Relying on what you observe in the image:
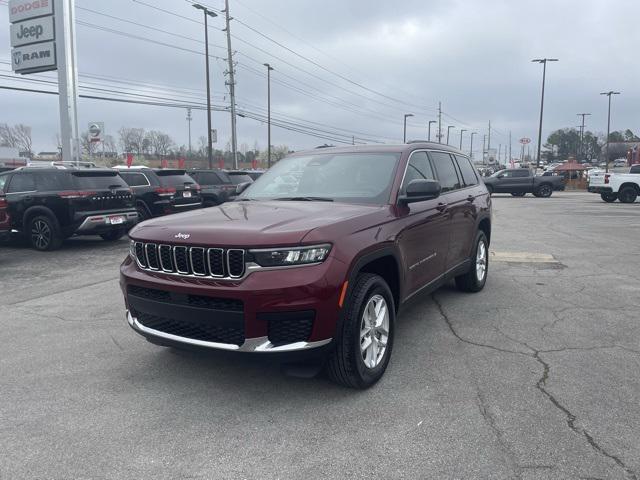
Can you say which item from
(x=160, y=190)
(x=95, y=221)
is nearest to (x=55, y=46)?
(x=160, y=190)

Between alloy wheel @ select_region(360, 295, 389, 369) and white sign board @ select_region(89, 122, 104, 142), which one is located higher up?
white sign board @ select_region(89, 122, 104, 142)

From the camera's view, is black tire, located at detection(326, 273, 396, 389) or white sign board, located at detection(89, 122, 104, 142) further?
white sign board, located at detection(89, 122, 104, 142)

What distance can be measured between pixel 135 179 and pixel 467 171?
33.4 ft

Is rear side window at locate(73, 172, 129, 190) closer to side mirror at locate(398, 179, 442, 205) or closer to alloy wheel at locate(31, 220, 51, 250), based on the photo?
alloy wheel at locate(31, 220, 51, 250)

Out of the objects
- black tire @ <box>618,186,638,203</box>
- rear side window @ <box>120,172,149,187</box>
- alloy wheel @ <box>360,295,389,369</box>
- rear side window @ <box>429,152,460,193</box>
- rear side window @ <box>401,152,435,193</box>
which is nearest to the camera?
alloy wheel @ <box>360,295,389,369</box>

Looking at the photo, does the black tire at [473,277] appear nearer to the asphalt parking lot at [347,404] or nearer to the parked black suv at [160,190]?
the asphalt parking lot at [347,404]

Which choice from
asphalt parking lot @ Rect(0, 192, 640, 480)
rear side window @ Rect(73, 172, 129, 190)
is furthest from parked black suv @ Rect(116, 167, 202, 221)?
asphalt parking lot @ Rect(0, 192, 640, 480)

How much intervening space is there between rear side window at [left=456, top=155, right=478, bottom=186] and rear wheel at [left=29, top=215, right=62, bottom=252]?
26.5ft

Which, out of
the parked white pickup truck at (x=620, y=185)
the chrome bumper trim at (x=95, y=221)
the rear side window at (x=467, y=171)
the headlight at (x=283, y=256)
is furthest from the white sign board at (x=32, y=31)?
the parked white pickup truck at (x=620, y=185)

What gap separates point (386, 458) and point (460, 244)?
3.42 meters

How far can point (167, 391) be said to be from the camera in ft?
12.4

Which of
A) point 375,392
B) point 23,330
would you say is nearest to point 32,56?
point 23,330

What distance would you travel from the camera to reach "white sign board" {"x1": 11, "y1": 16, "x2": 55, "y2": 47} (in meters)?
22.0

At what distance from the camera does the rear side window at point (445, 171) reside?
18.3 ft
